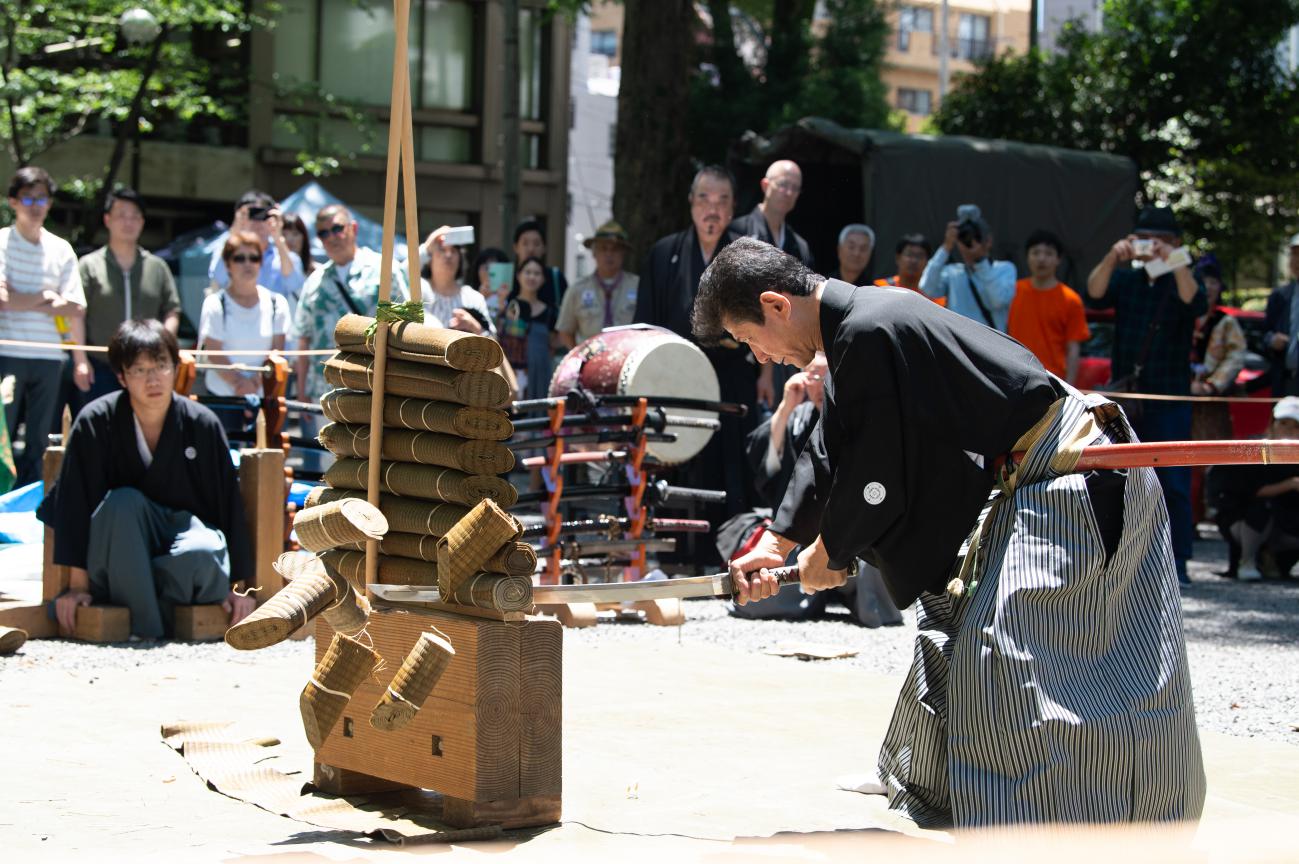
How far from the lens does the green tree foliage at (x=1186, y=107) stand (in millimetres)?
18438

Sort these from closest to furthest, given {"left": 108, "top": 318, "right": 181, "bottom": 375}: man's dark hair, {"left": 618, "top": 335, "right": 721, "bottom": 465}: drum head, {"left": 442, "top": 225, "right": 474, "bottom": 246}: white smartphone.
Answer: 1. {"left": 108, "top": 318, "right": 181, "bottom": 375}: man's dark hair
2. {"left": 618, "top": 335, "right": 721, "bottom": 465}: drum head
3. {"left": 442, "top": 225, "right": 474, "bottom": 246}: white smartphone

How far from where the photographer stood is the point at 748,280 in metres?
3.52

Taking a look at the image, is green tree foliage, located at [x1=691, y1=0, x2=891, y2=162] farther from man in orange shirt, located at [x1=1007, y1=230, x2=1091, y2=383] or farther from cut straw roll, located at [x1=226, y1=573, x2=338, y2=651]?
cut straw roll, located at [x1=226, y1=573, x2=338, y2=651]

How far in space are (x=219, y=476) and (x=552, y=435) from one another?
142 cm

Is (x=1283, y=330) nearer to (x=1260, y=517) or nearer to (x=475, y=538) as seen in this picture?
(x=1260, y=517)

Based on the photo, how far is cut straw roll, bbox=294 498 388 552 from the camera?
11.2ft

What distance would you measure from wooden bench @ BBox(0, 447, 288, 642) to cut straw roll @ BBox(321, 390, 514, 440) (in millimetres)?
2469

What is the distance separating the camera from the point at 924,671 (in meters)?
3.66

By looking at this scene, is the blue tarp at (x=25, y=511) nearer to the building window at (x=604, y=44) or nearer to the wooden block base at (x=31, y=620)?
the wooden block base at (x=31, y=620)

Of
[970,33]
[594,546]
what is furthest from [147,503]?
[970,33]

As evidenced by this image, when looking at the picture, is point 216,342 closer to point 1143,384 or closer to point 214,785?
point 214,785

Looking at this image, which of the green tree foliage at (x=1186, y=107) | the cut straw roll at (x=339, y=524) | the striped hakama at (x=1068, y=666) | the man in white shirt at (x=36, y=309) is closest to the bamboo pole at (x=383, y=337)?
the cut straw roll at (x=339, y=524)

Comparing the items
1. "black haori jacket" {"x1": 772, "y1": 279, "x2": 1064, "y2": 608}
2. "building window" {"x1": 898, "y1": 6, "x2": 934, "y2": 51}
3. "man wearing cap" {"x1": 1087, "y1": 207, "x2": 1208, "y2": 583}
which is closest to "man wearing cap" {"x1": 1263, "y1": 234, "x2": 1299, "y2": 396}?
"man wearing cap" {"x1": 1087, "y1": 207, "x2": 1208, "y2": 583}

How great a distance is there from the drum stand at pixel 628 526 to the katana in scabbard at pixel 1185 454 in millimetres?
3396
